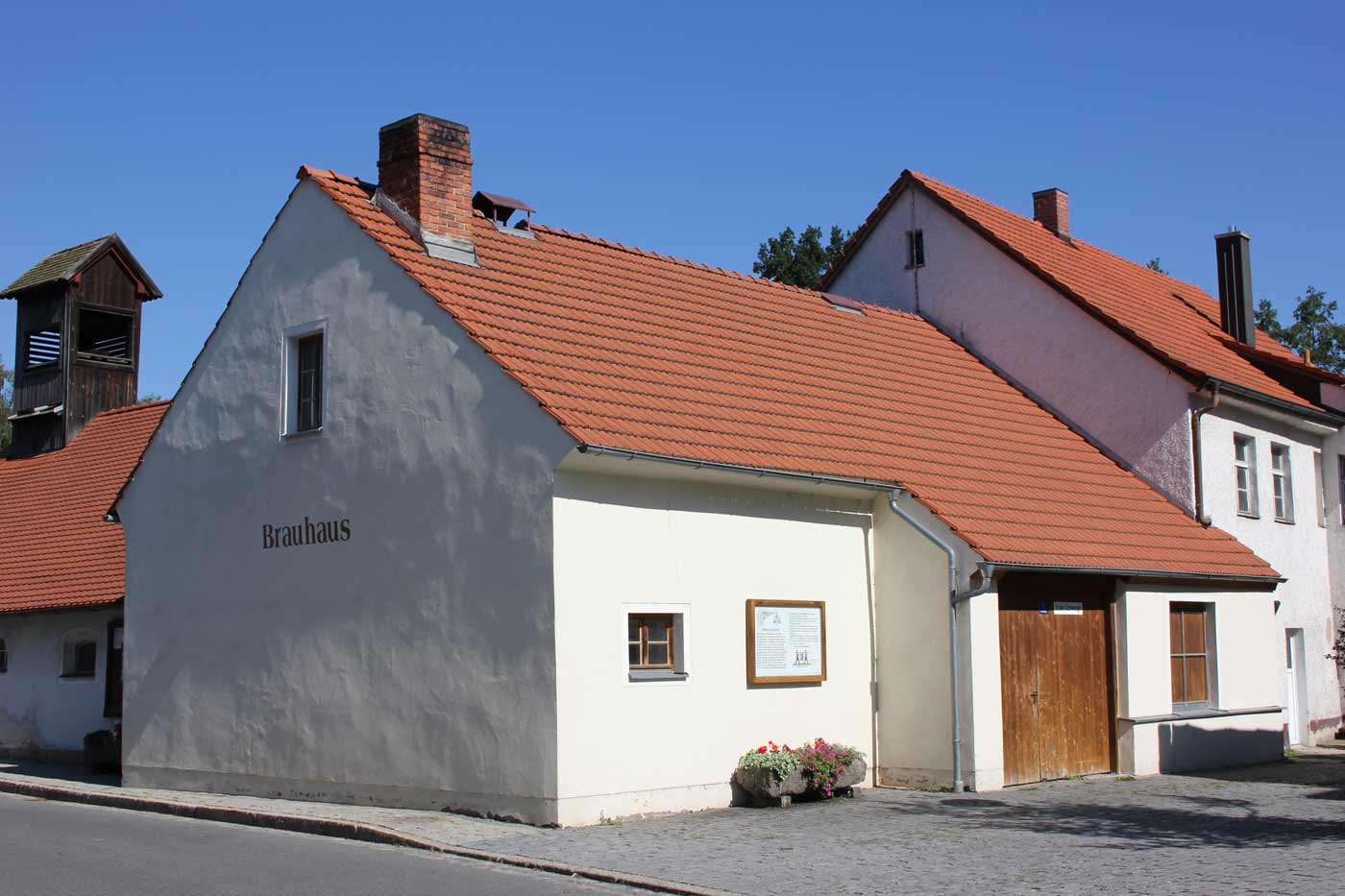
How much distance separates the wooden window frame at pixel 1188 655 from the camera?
20.1 metres

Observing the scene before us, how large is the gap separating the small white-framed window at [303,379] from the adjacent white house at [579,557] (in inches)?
1.7

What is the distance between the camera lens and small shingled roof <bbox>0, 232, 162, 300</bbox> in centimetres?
3105

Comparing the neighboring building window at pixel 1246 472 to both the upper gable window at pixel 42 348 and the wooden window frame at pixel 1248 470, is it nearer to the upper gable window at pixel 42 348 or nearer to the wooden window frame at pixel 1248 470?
the wooden window frame at pixel 1248 470

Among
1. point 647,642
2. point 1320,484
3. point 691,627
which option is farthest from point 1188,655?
point 647,642

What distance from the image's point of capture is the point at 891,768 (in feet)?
56.2

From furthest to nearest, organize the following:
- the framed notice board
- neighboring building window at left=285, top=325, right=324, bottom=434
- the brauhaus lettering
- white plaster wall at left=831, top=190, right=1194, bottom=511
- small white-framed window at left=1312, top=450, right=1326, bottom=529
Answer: small white-framed window at left=1312, top=450, right=1326, bottom=529, white plaster wall at left=831, top=190, right=1194, bottom=511, neighboring building window at left=285, top=325, right=324, bottom=434, the brauhaus lettering, the framed notice board

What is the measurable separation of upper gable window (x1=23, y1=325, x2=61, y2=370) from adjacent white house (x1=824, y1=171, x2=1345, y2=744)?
665 inches

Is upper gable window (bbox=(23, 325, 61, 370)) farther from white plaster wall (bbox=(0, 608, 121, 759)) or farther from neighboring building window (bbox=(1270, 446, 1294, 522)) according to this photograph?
neighboring building window (bbox=(1270, 446, 1294, 522))

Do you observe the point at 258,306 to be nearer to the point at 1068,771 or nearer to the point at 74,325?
the point at 1068,771

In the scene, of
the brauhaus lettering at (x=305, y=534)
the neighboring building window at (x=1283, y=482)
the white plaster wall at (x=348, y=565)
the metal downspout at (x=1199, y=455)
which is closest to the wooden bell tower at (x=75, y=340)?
the white plaster wall at (x=348, y=565)

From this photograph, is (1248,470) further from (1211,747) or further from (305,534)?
(305,534)

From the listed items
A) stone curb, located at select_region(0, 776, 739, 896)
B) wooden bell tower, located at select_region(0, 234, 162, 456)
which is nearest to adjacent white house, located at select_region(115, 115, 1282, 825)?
stone curb, located at select_region(0, 776, 739, 896)

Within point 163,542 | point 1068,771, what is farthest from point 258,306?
point 1068,771

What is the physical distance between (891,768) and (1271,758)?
7815 mm
